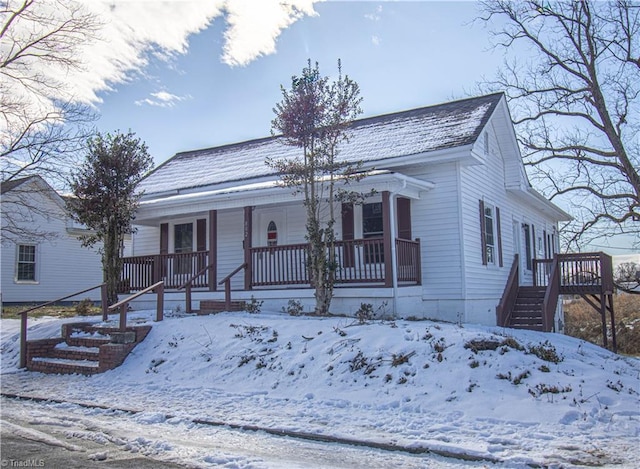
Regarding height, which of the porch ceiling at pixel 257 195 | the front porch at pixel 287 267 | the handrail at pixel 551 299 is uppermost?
the porch ceiling at pixel 257 195

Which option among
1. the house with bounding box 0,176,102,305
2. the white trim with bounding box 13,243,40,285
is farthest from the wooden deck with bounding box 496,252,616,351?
the white trim with bounding box 13,243,40,285

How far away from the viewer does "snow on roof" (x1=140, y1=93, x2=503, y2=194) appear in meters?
14.7

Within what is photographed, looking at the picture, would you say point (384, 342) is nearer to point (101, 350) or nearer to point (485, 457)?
point (485, 457)

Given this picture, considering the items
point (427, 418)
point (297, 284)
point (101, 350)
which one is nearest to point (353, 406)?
point (427, 418)

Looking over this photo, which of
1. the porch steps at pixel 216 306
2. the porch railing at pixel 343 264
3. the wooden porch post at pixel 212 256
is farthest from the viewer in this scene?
the wooden porch post at pixel 212 256

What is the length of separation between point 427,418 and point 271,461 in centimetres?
214

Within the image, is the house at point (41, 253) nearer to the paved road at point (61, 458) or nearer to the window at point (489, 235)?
the window at point (489, 235)

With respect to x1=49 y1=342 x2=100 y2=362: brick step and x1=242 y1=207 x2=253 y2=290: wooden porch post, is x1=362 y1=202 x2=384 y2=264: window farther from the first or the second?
x1=49 y1=342 x2=100 y2=362: brick step

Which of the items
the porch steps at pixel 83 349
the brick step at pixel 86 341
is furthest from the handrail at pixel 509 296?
the brick step at pixel 86 341

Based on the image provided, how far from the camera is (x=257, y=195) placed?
46.9 ft

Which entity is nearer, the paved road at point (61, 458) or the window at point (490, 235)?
the paved road at point (61, 458)

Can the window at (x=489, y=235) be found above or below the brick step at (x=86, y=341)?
above

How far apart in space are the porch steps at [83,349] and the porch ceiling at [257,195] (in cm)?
449

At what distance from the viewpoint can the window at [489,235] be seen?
633 inches
